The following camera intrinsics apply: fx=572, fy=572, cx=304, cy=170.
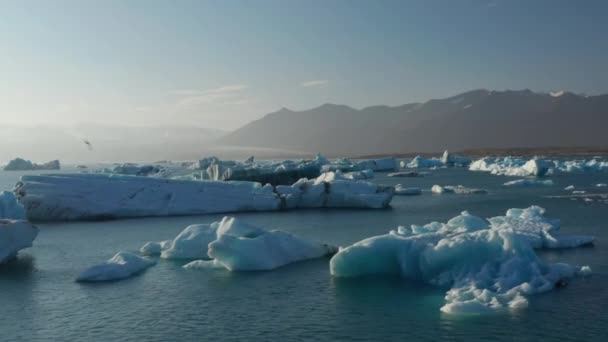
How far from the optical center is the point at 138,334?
32.6 feet

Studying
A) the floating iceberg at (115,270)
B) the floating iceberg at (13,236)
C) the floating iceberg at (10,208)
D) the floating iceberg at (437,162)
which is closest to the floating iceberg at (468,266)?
the floating iceberg at (115,270)

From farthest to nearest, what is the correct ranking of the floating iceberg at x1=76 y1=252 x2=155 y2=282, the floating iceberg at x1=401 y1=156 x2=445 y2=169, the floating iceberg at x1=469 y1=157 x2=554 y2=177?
the floating iceberg at x1=401 y1=156 x2=445 y2=169 < the floating iceberg at x1=469 y1=157 x2=554 y2=177 < the floating iceberg at x1=76 y1=252 x2=155 y2=282

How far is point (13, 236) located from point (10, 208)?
20.8 ft

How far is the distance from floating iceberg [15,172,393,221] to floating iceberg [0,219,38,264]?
10.1 metres

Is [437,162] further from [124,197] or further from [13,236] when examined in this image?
[13,236]

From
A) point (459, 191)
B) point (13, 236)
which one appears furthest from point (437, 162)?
point (13, 236)

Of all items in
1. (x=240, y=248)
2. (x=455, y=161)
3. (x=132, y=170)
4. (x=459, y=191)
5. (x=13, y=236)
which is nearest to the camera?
(x=240, y=248)

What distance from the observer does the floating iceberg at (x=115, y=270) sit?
14.1m

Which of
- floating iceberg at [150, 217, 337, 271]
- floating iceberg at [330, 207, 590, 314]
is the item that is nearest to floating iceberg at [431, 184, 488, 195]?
floating iceberg at [150, 217, 337, 271]

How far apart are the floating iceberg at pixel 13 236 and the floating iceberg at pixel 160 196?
33.0ft

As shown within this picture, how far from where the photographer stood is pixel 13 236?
16594mm

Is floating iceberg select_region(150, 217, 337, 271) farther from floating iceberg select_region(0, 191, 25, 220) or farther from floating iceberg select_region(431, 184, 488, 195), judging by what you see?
floating iceberg select_region(431, 184, 488, 195)

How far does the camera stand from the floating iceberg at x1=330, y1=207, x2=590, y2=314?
35.3ft

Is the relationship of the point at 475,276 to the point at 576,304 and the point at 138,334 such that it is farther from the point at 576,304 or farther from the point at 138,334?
the point at 138,334
